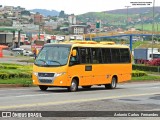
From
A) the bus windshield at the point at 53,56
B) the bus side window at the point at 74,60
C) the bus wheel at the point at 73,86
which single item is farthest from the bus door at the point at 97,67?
the bus windshield at the point at 53,56

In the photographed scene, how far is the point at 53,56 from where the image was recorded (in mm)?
25203

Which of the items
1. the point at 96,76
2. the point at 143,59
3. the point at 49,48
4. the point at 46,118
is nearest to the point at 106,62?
the point at 96,76

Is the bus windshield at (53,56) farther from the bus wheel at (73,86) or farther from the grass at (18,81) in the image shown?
the grass at (18,81)

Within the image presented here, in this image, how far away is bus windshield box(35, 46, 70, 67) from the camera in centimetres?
2494

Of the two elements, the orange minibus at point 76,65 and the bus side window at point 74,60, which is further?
the bus side window at point 74,60

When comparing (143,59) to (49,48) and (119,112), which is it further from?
(119,112)

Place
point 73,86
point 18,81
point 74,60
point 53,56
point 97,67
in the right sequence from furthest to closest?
point 18,81
point 97,67
point 74,60
point 73,86
point 53,56

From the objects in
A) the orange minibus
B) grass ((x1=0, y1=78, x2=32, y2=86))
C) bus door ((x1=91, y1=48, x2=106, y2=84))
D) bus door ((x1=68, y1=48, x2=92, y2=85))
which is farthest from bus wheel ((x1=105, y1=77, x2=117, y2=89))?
grass ((x1=0, y1=78, x2=32, y2=86))

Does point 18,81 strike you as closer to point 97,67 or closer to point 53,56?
point 97,67

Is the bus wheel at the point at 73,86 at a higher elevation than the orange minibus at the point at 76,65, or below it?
below

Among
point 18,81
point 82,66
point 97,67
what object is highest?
point 82,66

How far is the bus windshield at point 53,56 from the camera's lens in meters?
24.9

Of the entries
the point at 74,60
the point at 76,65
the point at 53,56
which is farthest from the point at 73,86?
the point at 53,56

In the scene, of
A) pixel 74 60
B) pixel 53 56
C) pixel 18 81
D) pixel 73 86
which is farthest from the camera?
pixel 18 81
